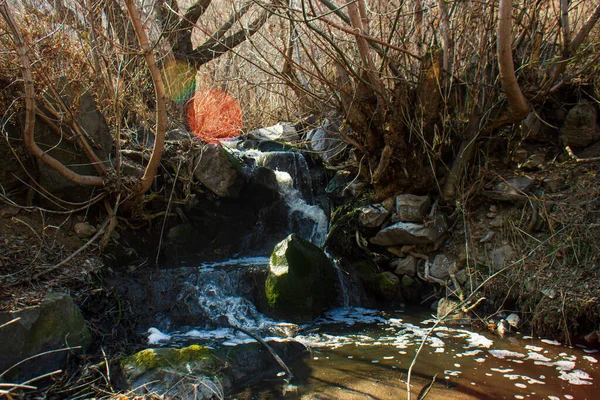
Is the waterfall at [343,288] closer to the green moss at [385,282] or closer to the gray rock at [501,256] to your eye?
the green moss at [385,282]

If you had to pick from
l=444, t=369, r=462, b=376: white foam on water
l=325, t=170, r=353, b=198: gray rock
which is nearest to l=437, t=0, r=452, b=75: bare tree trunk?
l=325, t=170, r=353, b=198: gray rock

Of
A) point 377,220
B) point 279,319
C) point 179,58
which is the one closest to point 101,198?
point 279,319

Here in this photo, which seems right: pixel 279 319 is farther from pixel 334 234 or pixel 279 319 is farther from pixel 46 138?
pixel 46 138

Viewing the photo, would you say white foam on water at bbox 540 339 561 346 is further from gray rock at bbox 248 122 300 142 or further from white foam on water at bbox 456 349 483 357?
gray rock at bbox 248 122 300 142

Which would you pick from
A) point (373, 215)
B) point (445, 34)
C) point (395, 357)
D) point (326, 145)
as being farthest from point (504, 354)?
point (326, 145)

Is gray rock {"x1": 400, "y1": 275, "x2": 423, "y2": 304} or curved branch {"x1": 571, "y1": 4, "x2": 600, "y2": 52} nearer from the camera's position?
curved branch {"x1": 571, "y1": 4, "x2": 600, "y2": 52}

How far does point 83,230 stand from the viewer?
5602 mm

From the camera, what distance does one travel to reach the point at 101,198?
5695 millimetres

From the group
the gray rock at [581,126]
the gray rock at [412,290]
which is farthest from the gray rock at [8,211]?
the gray rock at [581,126]

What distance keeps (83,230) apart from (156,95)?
6.76ft

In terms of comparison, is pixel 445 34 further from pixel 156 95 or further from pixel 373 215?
pixel 156 95

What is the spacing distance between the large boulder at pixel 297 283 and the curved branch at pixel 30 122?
7.85 ft

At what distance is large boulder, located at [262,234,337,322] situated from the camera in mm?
5301

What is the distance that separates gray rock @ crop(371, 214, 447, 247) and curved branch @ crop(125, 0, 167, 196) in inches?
117
